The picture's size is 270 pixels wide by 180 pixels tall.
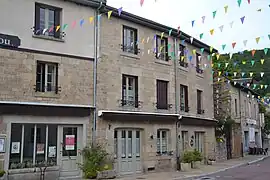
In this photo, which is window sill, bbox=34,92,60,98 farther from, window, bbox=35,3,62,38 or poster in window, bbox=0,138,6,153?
window, bbox=35,3,62,38

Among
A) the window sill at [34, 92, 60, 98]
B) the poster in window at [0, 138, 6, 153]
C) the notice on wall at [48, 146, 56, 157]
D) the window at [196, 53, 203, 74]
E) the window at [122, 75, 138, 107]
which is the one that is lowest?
the notice on wall at [48, 146, 56, 157]

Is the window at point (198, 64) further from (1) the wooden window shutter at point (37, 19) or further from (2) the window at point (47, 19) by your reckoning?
(1) the wooden window shutter at point (37, 19)

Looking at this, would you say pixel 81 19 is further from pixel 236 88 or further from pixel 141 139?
pixel 236 88

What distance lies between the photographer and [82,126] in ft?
45.2

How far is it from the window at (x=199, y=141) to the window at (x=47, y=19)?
11.1 m

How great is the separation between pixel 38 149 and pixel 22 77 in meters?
2.76

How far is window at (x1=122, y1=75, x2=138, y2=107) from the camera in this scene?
15.6 m

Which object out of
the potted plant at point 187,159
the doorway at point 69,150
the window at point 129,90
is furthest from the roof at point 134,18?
the potted plant at point 187,159

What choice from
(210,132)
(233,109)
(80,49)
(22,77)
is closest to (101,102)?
(80,49)

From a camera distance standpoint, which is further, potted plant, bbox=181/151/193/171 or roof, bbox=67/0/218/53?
potted plant, bbox=181/151/193/171

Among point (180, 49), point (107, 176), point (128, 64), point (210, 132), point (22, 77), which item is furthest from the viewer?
point (210, 132)

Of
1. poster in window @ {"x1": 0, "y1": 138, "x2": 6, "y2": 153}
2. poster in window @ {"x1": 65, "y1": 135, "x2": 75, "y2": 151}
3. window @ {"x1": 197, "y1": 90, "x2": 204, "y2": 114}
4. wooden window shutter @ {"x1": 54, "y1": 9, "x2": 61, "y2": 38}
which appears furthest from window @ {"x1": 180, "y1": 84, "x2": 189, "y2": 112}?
poster in window @ {"x1": 0, "y1": 138, "x2": 6, "y2": 153}

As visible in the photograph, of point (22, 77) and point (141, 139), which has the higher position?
point (22, 77)

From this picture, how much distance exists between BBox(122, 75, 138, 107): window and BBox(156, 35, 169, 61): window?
2.22 metres
